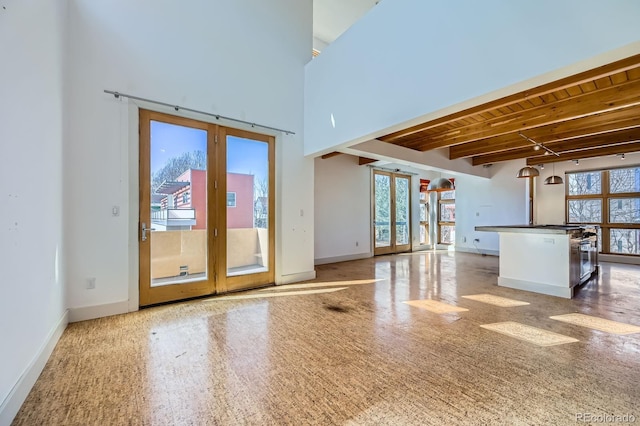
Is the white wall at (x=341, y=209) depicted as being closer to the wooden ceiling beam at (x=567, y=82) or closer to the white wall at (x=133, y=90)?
the white wall at (x=133, y=90)

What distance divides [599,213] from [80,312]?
11.6 m

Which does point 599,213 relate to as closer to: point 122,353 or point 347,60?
point 347,60

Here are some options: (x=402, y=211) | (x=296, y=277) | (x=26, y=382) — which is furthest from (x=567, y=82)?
(x=402, y=211)

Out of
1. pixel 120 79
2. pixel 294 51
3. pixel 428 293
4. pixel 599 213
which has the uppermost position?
pixel 294 51

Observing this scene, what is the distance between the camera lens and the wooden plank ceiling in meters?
3.46

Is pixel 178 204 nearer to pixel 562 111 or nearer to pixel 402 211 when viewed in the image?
pixel 562 111

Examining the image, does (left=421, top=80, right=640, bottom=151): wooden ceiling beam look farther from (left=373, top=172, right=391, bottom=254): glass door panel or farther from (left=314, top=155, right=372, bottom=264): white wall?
(left=373, top=172, right=391, bottom=254): glass door panel

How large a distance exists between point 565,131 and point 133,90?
24.1 feet

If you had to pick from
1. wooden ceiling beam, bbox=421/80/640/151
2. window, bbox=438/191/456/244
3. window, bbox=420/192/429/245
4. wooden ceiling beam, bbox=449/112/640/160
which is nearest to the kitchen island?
wooden ceiling beam, bbox=421/80/640/151

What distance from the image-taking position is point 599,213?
7754 mm

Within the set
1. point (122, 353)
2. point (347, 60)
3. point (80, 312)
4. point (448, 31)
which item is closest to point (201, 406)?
point (122, 353)

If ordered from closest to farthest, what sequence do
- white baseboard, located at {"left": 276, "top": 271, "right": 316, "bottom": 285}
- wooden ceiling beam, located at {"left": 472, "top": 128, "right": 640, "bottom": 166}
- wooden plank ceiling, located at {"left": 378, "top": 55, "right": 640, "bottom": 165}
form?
wooden plank ceiling, located at {"left": 378, "top": 55, "right": 640, "bottom": 165} → white baseboard, located at {"left": 276, "top": 271, "right": 316, "bottom": 285} → wooden ceiling beam, located at {"left": 472, "top": 128, "right": 640, "bottom": 166}

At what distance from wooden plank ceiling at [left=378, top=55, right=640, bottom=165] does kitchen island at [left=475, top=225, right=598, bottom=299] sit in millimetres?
1856

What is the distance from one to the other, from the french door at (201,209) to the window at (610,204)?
8.87 meters
